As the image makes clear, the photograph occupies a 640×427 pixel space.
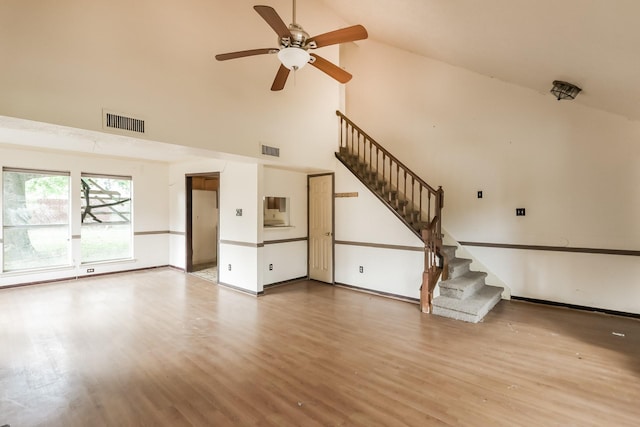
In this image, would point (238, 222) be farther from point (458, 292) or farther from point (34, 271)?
point (34, 271)

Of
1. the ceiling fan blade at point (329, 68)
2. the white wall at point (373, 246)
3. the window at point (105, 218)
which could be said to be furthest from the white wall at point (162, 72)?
the window at point (105, 218)

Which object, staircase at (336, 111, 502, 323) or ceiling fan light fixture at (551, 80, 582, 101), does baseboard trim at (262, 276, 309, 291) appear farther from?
ceiling fan light fixture at (551, 80, 582, 101)

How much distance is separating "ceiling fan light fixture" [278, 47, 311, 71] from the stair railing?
2.56 m

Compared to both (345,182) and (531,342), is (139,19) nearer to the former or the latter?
(345,182)

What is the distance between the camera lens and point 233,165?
565 cm

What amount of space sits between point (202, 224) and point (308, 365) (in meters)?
5.88

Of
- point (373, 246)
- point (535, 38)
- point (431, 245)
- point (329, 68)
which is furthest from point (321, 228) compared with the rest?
point (535, 38)

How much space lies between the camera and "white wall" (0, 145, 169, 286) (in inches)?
222

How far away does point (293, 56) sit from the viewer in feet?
9.17

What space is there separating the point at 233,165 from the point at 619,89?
5.37 metres

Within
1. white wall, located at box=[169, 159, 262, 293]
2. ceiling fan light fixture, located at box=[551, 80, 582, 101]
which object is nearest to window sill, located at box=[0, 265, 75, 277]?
white wall, located at box=[169, 159, 262, 293]

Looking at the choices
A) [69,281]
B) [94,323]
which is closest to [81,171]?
[69,281]

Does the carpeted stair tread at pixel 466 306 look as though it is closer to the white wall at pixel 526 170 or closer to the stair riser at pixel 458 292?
the stair riser at pixel 458 292

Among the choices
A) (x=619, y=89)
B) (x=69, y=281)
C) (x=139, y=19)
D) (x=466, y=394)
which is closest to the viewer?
(x=466, y=394)
